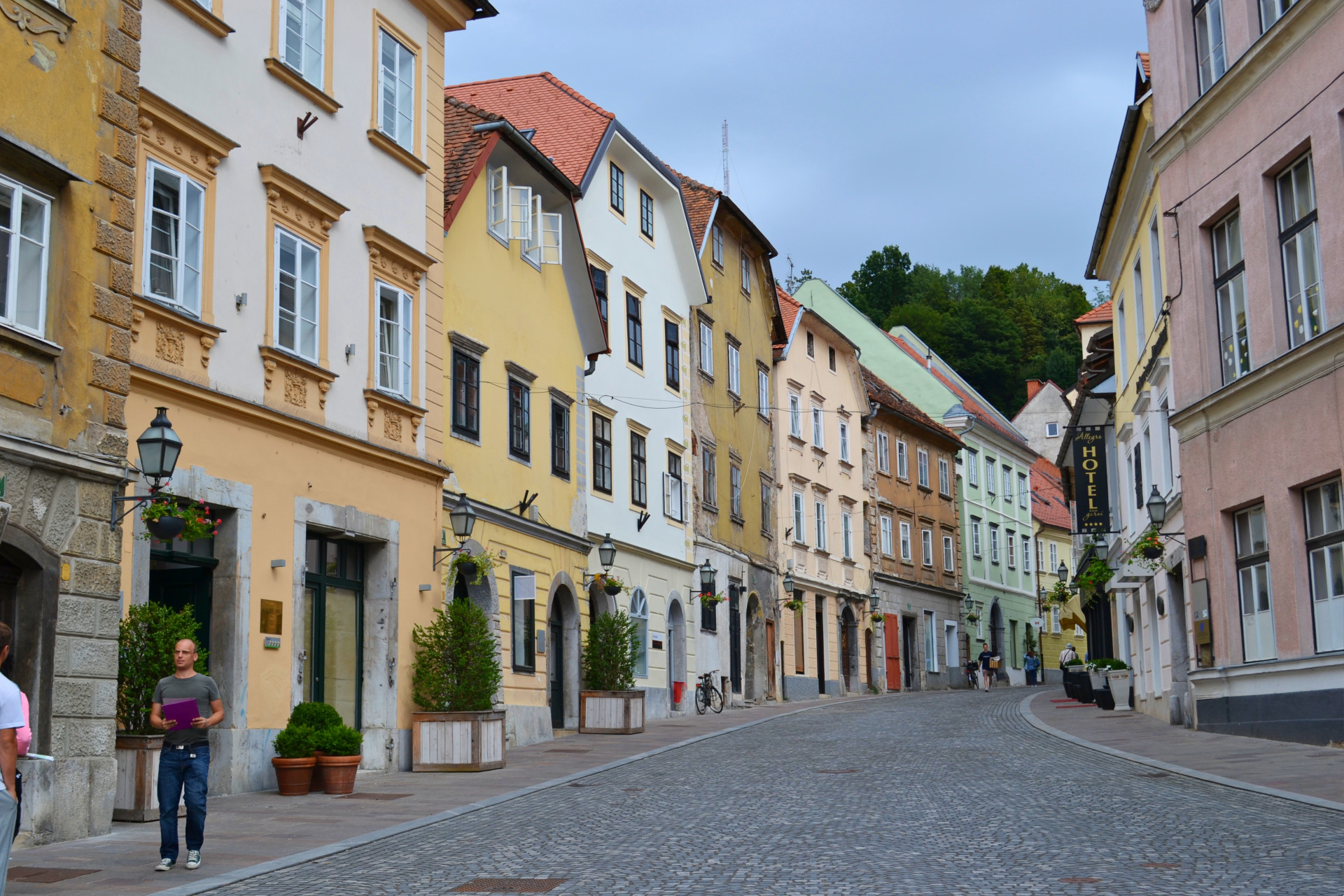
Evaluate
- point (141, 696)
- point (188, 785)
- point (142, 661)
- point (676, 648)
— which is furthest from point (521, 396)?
point (188, 785)

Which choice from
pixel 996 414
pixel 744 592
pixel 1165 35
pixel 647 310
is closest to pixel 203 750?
pixel 1165 35

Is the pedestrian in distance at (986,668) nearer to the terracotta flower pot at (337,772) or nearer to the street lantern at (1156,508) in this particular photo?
the street lantern at (1156,508)

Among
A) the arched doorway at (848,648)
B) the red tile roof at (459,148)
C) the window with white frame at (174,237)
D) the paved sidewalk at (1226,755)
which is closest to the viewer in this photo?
the paved sidewalk at (1226,755)

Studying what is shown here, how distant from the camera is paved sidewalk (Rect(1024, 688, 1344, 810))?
1340 centimetres

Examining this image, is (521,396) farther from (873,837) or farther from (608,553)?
(873,837)

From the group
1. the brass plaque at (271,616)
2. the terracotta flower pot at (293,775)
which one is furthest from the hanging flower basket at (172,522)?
the terracotta flower pot at (293,775)

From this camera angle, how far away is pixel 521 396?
78.9 ft

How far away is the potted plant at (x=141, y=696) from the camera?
1271cm

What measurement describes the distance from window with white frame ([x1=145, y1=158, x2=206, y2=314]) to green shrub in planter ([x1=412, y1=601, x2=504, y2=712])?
17.8ft

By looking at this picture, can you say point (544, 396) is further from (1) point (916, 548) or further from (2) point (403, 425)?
(1) point (916, 548)

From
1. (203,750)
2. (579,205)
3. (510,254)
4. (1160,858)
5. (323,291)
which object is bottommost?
(1160,858)

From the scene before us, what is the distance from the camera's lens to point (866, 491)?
48.8 metres

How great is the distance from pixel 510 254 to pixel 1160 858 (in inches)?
646

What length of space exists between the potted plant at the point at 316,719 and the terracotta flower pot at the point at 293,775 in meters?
0.26
